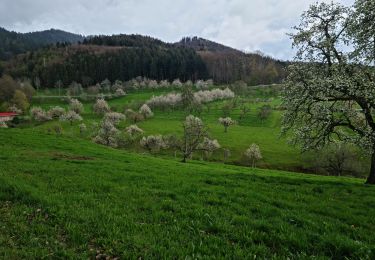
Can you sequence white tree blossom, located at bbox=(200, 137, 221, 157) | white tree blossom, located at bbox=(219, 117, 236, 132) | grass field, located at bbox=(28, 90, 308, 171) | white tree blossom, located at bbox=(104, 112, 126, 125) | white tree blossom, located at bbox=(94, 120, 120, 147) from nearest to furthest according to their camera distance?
grass field, located at bbox=(28, 90, 308, 171) → white tree blossom, located at bbox=(200, 137, 221, 157) → white tree blossom, located at bbox=(94, 120, 120, 147) → white tree blossom, located at bbox=(219, 117, 236, 132) → white tree blossom, located at bbox=(104, 112, 126, 125)

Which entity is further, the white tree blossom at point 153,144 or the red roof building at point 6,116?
the red roof building at point 6,116

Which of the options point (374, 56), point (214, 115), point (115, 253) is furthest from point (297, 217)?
point (214, 115)

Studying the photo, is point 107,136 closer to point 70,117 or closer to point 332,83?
point 70,117

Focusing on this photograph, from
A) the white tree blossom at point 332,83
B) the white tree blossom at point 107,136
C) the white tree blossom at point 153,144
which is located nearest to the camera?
the white tree blossom at point 332,83

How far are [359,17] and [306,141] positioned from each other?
36.2ft

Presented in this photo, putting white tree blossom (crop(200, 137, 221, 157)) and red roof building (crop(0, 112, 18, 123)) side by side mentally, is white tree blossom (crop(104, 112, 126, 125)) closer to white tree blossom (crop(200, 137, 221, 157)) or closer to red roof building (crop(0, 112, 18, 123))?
red roof building (crop(0, 112, 18, 123))

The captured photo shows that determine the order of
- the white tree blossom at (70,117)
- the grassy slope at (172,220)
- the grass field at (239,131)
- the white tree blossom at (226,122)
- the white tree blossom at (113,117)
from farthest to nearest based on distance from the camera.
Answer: the white tree blossom at (70,117)
the white tree blossom at (113,117)
the white tree blossom at (226,122)
the grass field at (239,131)
the grassy slope at (172,220)

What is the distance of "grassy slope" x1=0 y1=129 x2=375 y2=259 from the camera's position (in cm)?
923

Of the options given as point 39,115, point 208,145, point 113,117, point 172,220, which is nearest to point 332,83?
point 172,220

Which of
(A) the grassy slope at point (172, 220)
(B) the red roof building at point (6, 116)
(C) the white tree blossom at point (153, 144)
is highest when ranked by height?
(A) the grassy slope at point (172, 220)

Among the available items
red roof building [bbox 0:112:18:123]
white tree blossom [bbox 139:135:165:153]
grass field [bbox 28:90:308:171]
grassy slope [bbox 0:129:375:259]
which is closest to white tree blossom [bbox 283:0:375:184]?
grassy slope [bbox 0:129:375:259]

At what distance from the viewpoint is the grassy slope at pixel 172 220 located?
30.3 ft

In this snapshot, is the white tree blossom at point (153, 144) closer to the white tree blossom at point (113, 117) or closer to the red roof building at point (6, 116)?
the white tree blossom at point (113, 117)

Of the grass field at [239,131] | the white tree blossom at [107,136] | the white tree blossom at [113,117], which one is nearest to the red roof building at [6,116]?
the grass field at [239,131]
